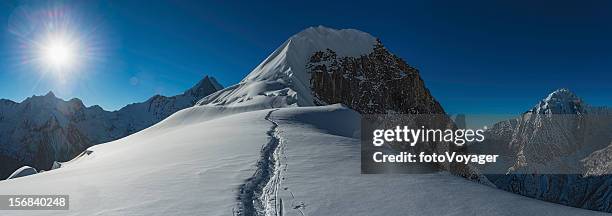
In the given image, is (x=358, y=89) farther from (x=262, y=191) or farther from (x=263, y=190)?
(x=262, y=191)

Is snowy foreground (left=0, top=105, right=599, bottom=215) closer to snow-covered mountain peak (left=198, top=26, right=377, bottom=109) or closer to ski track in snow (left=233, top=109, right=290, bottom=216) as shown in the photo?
ski track in snow (left=233, top=109, right=290, bottom=216)

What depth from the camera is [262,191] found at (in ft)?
39.5

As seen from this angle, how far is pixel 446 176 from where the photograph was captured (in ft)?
44.9

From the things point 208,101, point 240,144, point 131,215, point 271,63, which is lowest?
point 131,215

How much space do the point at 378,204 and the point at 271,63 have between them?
134455 mm

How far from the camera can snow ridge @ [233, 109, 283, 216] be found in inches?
404

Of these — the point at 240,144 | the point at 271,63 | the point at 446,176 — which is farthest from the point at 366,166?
the point at 271,63

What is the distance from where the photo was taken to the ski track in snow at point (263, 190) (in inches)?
405

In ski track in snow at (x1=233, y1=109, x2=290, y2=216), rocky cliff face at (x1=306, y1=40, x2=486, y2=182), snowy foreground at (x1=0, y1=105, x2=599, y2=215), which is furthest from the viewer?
rocky cliff face at (x1=306, y1=40, x2=486, y2=182)

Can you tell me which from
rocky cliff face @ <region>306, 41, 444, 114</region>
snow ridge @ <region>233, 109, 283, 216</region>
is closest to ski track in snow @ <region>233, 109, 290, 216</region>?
snow ridge @ <region>233, 109, 283, 216</region>

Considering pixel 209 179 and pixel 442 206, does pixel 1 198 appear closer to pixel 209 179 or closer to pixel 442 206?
pixel 209 179

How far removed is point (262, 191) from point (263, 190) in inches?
4.4

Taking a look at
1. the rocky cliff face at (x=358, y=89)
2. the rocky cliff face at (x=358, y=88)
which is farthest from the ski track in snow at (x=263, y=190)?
the rocky cliff face at (x=358, y=88)

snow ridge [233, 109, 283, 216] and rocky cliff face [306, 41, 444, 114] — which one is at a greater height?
rocky cliff face [306, 41, 444, 114]
